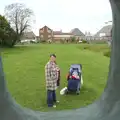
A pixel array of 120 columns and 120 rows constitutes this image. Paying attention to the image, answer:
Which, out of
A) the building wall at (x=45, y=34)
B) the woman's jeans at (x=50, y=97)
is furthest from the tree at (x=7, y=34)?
the building wall at (x=45, y=34)

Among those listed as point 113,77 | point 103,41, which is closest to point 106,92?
point 113,77

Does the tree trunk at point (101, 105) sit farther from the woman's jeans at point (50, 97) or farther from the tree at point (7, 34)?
the tree at point (7, 34)

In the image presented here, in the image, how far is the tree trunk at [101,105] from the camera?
2.49 m

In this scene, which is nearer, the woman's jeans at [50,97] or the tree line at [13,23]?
the woman's jeans at [50,97]

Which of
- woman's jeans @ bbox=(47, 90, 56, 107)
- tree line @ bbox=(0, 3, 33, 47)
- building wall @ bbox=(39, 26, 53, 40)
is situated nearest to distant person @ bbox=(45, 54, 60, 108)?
woman's jeans @ bbox=(47, 90, 56, 107)

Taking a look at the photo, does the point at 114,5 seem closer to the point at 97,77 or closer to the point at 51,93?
the point at 51,93

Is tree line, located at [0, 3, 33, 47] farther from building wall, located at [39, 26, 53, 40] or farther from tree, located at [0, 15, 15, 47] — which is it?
building wall, located at [39, 26, 53, 40]

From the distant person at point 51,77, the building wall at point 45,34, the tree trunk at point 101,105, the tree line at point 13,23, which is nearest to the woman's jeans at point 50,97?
the distant person at point 51,77

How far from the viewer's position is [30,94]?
734 cm

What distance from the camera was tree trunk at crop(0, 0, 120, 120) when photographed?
2.49m

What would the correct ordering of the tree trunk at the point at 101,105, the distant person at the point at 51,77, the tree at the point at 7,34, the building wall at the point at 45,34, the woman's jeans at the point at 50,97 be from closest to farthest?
the tree trunk at the point at 101,105, the distant person at the point at 51,77, the woman's jeans at the point at 50,97, the tree at the point at 7,34, the building wall at the point at 45,34

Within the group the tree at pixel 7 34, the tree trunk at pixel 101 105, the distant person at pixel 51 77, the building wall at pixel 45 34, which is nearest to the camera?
the tree trunk at pixel 101 105

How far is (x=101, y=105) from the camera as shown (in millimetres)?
3162

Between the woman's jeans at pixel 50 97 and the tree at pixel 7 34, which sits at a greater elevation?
the tree at pixel 7 34
